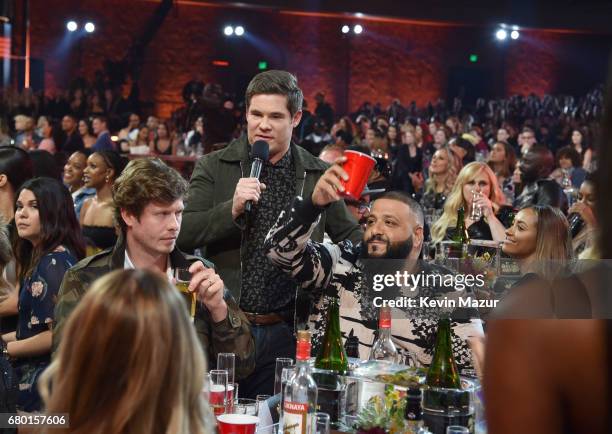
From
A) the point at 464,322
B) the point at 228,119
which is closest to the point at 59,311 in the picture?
the point at 464,322

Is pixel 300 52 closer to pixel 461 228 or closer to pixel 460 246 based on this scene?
pixel 461 228

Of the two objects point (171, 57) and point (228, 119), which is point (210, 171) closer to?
point (228, 119)

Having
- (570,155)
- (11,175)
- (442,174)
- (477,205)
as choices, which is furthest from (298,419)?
(570,155)

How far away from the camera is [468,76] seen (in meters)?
21.9

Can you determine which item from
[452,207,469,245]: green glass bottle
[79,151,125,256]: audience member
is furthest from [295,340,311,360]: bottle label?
[79,151,125,256]: audience member

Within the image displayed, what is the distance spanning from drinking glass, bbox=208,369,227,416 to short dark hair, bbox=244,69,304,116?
44.6 inches

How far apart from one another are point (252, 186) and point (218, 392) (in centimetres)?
79

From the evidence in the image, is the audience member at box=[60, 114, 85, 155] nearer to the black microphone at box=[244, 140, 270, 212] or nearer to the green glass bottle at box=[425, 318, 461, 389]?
the black microphone at box=[244, 140, 270, 212]

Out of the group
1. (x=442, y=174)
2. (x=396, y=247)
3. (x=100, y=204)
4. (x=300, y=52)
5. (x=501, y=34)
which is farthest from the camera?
(x=501, y=34)

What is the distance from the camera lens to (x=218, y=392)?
6.51 feet

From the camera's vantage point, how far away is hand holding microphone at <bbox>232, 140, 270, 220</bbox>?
8.50ft

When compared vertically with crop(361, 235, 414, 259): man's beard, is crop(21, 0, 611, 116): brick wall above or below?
above

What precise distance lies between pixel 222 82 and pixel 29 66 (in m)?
4.32

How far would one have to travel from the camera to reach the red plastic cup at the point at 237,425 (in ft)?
5.95
